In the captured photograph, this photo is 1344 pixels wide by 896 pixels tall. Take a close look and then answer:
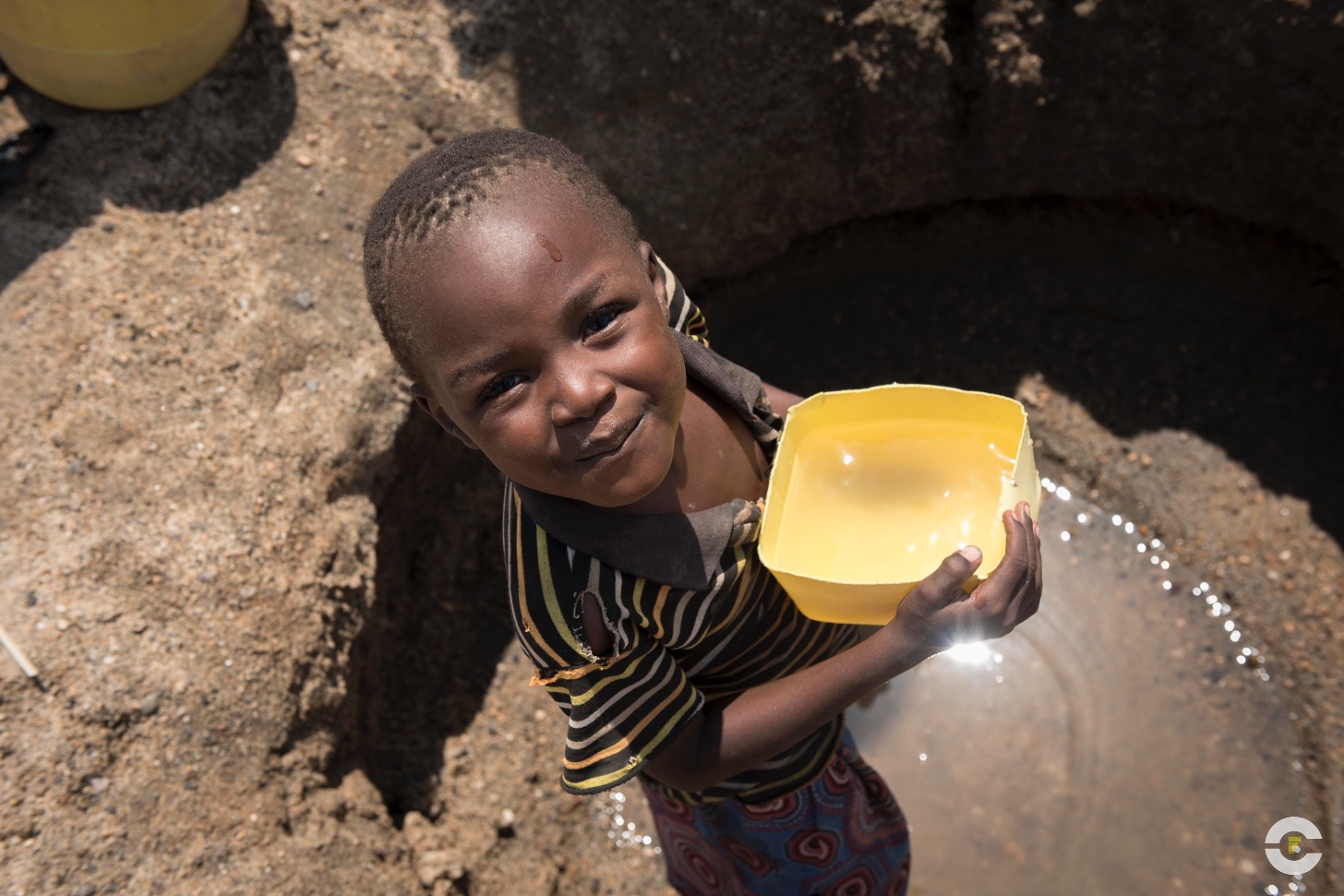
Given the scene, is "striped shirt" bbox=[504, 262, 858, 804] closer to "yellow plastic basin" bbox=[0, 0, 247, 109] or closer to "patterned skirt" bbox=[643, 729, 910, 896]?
"patterned skirt" bbox=[643, 729, 910, 896]

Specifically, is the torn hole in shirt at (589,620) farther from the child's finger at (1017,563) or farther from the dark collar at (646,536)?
the child's finger at (1017,563)

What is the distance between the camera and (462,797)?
7.56 feet

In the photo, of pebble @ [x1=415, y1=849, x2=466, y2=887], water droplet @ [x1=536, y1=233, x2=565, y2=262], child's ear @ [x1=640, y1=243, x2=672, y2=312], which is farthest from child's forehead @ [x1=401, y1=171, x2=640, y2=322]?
pebble @ [x1=415, y1=849, x2=466, y2=887]

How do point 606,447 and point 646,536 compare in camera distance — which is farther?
point 646,536

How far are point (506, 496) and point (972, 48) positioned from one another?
1.65 m

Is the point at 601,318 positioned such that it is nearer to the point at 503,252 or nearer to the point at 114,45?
the point at 503,252

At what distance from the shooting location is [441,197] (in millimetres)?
1036

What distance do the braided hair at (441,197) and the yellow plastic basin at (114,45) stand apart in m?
1.32

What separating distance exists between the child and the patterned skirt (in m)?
0.28

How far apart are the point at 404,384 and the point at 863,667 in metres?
1.29

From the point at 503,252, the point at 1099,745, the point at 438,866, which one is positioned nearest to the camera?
the point at 503,252

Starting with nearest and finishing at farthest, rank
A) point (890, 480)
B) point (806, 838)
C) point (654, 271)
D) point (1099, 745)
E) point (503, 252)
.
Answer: point (503, 252) < point (654, 271) < point (890, 480) < point (806, 838) < point (1099, 745)

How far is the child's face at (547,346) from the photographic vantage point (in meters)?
1.01

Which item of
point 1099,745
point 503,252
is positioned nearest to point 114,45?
point 503,252
